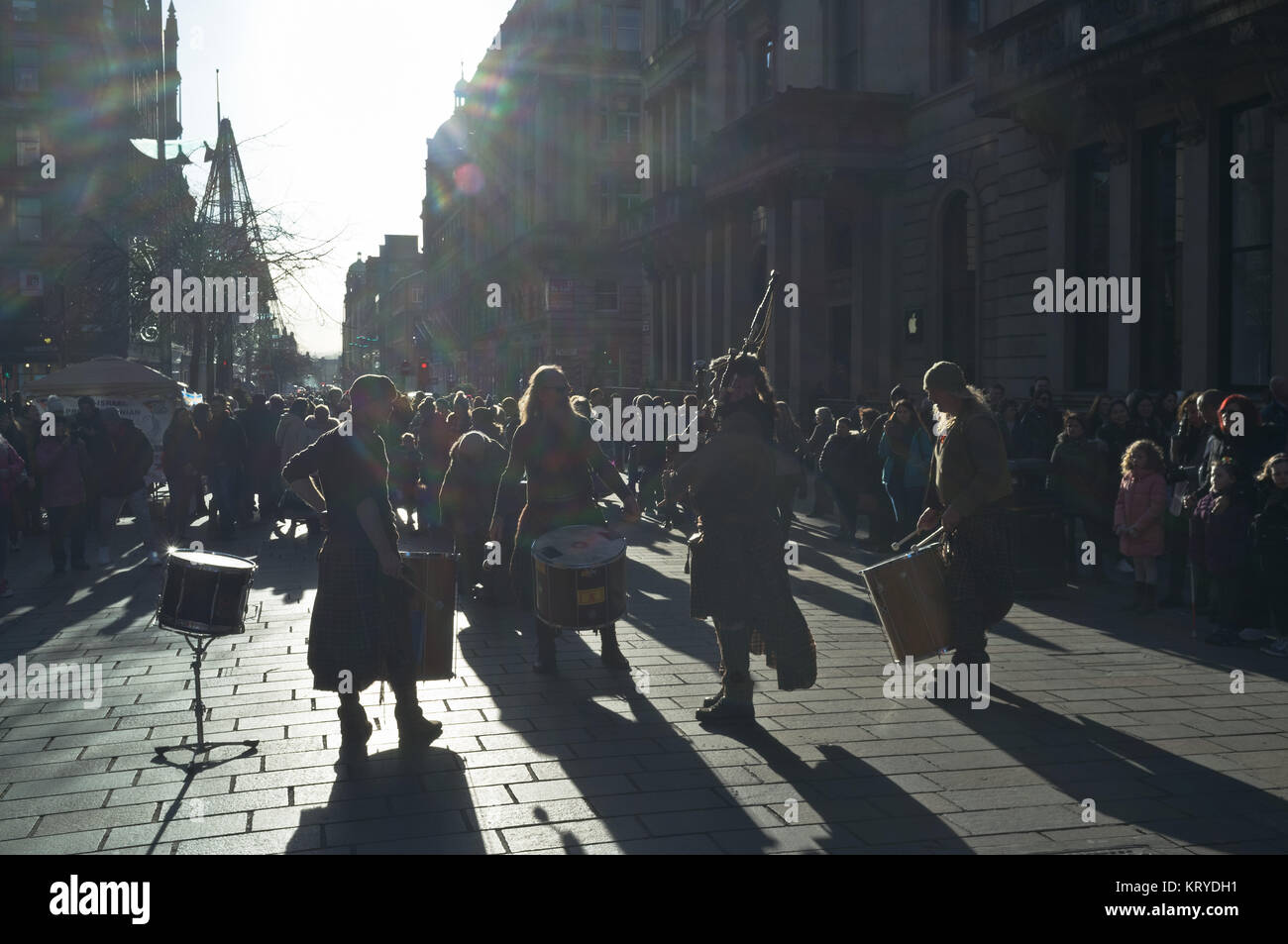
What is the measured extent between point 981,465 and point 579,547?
2.28 metres

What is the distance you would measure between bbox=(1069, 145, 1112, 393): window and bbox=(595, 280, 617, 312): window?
42894 mm

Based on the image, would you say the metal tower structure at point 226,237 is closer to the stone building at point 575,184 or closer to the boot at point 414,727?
the boot at point 414,727

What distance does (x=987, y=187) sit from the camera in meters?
22.5

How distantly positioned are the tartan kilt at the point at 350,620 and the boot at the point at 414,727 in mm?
230

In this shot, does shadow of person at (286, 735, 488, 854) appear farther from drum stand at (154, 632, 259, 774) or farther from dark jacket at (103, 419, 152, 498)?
dark jacket at (103, 419, 152, 498)

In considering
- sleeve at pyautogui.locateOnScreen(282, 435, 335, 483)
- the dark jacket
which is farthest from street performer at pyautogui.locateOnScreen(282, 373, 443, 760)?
the dark jacket

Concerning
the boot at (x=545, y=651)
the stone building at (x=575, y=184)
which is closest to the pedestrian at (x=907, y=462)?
the boot at (x=545, y=651)

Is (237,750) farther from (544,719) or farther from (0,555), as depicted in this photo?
(0,555)

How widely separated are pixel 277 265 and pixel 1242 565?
22703mm

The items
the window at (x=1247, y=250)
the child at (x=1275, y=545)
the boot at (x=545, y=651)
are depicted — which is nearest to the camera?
the boot at (x=545, y=651)

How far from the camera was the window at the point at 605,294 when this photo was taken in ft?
201

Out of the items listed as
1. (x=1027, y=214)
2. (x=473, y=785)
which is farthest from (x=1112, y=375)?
(x=473, y=785)

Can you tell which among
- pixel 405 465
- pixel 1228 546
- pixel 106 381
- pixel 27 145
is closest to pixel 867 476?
pixel 405 465
